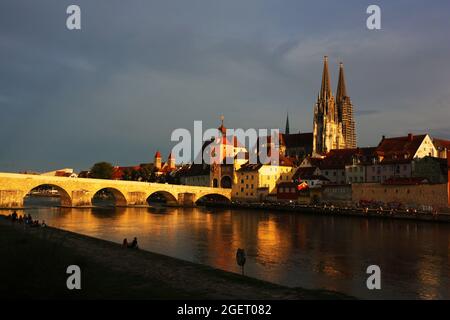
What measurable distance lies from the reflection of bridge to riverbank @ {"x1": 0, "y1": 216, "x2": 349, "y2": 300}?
38.2 meters

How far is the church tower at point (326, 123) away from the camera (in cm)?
10775

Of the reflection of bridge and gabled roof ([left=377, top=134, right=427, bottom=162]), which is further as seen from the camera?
gabled roof ([left=377, top=134, right=427, bottom=162])

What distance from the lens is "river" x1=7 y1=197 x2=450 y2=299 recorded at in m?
19.0

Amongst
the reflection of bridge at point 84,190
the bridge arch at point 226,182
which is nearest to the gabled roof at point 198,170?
the bridge arch at point 226,182

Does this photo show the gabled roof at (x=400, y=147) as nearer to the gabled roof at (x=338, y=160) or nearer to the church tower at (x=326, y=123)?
the gabled roof at (x=338, y=160)

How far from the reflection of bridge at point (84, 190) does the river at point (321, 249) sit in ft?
42.9

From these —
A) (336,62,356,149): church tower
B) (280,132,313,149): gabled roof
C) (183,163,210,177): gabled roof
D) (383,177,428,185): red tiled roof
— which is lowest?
(383,177,428,185): red tiled roof

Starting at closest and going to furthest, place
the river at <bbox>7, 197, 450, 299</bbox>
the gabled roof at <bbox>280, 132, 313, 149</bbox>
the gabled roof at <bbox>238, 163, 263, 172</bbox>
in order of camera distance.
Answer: the river at <bbox>7, 197, 450, 299</bbox> → the gabled roof at <bbox>238, 163, 263, 172</bbox> → the gabled roof at <bbox>280, 132, 313, 149</bbox>

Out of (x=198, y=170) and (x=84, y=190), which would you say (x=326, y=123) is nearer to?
(x=198, y=170)

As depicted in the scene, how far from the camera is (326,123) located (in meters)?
108

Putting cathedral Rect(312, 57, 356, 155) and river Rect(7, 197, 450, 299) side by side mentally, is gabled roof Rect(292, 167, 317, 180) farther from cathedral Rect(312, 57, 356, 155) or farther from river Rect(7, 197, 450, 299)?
river Rect(7, 197, 450, 299)

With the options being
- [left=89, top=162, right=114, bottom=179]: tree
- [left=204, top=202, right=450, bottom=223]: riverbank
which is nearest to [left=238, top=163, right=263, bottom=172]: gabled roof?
[left=204, top=202, right=450, bottom=223]: riverbank
